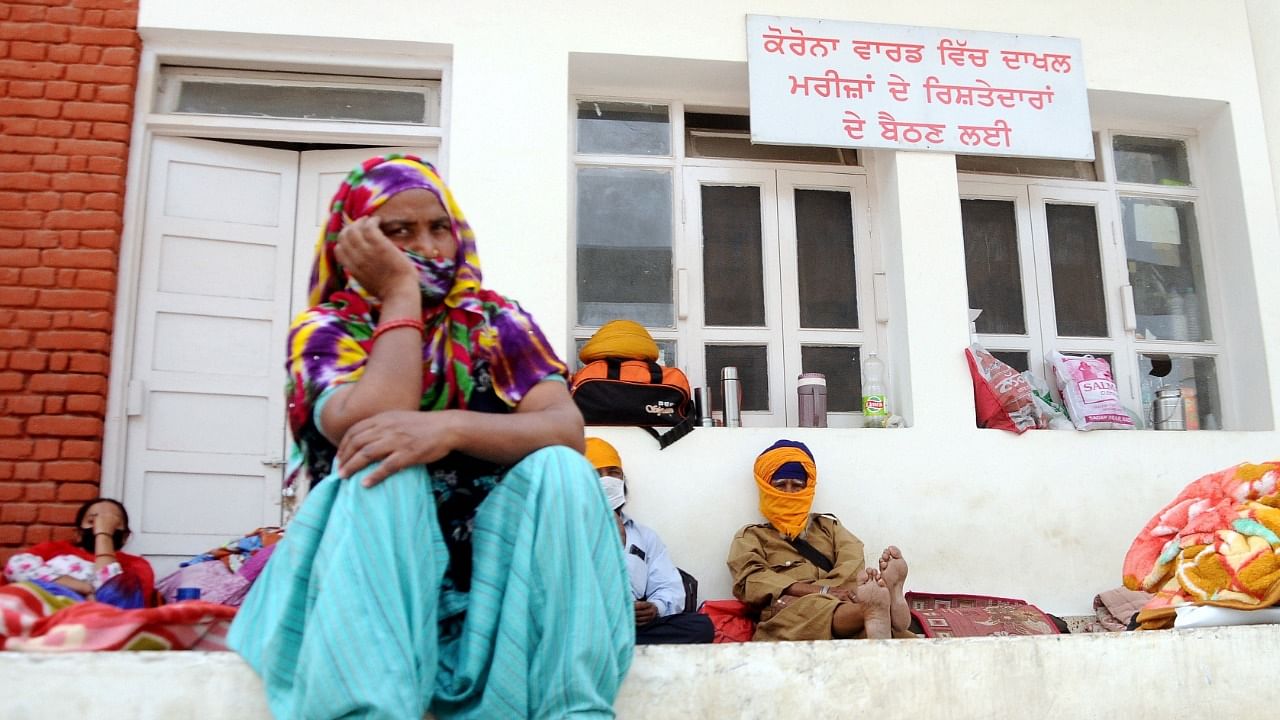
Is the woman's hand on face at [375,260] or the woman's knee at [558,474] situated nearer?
the woman's knee at [558,474]

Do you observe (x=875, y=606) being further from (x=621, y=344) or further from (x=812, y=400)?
(x=621, y=344)

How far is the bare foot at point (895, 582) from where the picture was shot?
357 centimetres

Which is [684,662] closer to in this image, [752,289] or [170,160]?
[752,289]

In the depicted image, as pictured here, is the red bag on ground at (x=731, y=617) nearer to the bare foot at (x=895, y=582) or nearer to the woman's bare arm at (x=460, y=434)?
the bare foot at (x=895, y=582)

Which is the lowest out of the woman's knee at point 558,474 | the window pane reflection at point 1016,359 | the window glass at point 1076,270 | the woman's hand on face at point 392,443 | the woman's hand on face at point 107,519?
the woman's hand on face at point 107,519

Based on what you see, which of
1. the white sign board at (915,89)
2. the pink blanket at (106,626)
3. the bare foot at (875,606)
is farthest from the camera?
the white sign board at (915,89)

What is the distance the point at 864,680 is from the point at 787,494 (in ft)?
6.38

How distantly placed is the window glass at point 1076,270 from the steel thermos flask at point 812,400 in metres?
1.33

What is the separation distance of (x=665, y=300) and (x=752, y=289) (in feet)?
1.39

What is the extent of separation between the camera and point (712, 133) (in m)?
5.11

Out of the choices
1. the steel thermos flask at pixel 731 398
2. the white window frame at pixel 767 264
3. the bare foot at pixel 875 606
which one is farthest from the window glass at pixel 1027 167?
the bare foot at pixel 875 606

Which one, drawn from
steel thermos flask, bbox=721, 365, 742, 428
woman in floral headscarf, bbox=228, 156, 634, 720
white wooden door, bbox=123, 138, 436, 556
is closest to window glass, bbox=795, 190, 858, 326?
steel thermos flask, bbox=721, 365, 742, 428

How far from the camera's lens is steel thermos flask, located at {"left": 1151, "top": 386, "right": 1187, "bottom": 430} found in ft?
16.0

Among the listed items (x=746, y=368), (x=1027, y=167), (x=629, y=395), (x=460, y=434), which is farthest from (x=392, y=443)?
(x=1027, y=167)
